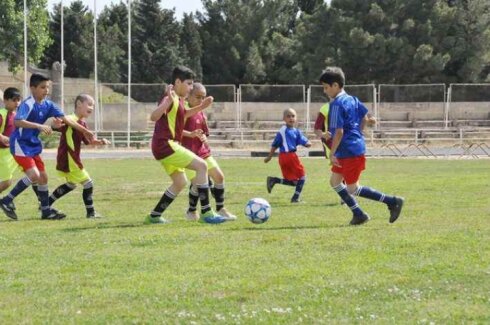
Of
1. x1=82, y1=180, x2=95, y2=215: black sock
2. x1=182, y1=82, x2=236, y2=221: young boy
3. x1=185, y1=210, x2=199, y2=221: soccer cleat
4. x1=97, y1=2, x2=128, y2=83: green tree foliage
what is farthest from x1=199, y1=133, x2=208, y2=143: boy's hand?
x1=97, y1=2, x2=128, y2=83: green tree foliage

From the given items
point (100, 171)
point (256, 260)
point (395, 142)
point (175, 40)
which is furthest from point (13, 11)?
point (256, 260)

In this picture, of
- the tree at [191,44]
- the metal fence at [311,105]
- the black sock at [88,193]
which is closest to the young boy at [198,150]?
the black sock at [88,193]

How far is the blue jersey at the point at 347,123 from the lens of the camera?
9906mm

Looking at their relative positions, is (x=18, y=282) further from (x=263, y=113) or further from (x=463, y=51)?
(x=463, y=51)

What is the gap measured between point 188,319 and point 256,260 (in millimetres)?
2086

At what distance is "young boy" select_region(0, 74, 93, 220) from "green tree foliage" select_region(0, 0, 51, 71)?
4567 centimetres

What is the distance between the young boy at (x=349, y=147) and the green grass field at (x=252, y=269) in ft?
0.96

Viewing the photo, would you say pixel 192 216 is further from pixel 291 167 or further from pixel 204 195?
pixel 291 167

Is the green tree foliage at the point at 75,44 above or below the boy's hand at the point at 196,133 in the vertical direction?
above

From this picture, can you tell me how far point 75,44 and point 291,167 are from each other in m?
55.2

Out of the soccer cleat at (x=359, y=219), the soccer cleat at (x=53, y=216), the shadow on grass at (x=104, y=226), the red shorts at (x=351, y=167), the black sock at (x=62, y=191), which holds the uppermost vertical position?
the red shorts at (x=351, y=167)

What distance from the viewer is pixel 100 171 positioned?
2553 cm

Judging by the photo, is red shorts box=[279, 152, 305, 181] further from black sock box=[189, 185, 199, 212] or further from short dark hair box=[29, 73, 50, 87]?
short dark hair box=[29, 73, 50, 87]

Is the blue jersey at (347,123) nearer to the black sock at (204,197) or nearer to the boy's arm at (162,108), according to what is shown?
the black sock at (204,197)
